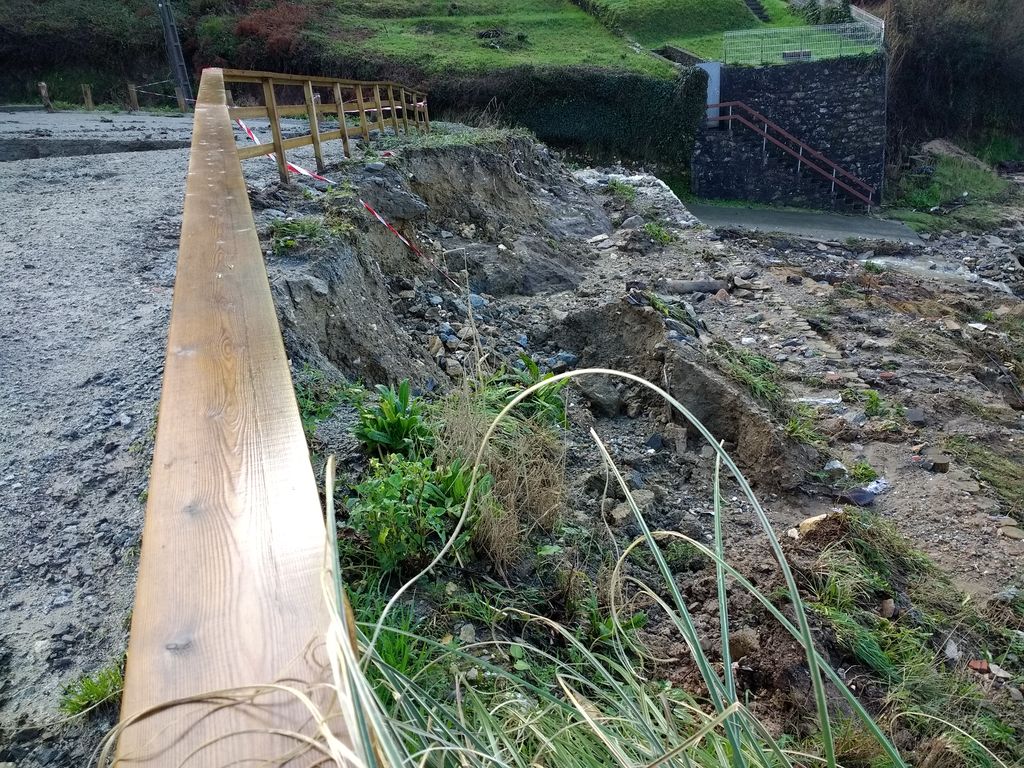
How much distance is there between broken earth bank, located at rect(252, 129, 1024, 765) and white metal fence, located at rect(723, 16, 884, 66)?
481 inches

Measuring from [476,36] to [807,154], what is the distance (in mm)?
11178

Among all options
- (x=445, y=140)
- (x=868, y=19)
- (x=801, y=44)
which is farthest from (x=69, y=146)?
(x=868, y=19)

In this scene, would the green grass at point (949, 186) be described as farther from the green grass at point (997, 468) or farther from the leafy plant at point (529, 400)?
the leafy plant at point (529, 400)

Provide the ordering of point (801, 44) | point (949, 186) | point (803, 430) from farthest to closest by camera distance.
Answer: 1. point (949, 186)
2. point (801, 44)
3. point (803, 430)

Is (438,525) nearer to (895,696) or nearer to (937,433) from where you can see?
(895,696)

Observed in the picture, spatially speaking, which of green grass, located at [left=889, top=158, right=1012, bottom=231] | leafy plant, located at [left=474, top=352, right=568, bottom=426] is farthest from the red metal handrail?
leafy plant, located at [left=474, top=352, right=568, bottom=426]

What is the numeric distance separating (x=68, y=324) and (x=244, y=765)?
147 inches

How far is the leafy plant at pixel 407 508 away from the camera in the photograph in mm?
2432

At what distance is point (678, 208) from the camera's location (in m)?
12.6

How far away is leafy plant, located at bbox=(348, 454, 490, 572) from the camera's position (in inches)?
95.7

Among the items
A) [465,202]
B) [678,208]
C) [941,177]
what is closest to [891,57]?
[941,177]

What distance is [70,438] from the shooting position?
285cm

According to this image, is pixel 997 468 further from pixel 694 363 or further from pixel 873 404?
pixel 694 363

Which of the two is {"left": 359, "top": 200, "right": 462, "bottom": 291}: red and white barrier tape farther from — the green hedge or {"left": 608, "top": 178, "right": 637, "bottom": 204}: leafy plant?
the green hedge
